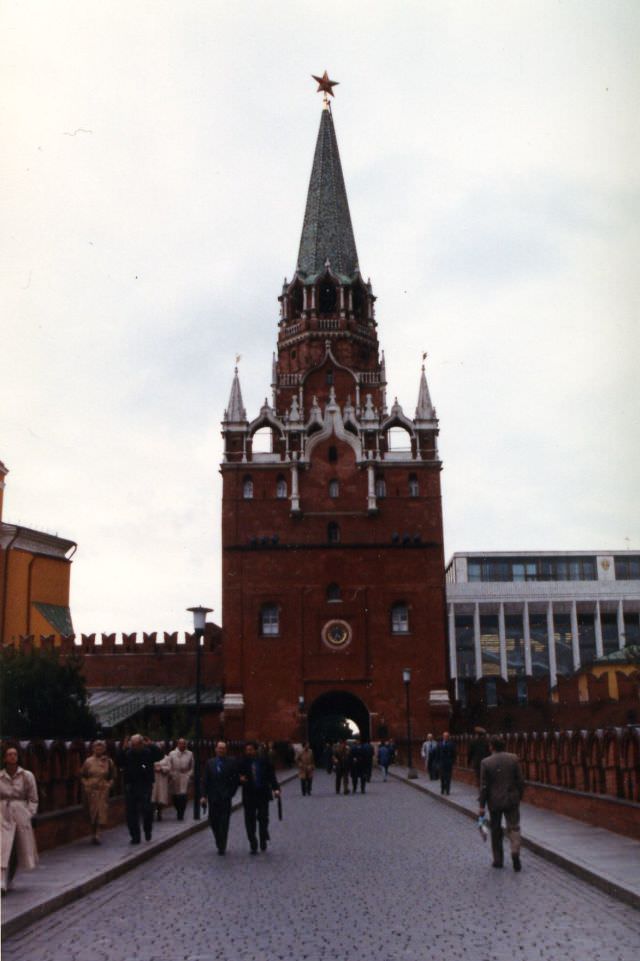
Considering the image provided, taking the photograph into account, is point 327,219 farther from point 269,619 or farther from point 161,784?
point 161,784

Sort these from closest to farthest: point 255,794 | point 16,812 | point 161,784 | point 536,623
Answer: point 16,812, point 255,794, point 161,784, point 536,623

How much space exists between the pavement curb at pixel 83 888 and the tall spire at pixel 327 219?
1724 inches

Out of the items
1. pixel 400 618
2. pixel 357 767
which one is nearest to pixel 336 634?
pixel 400 618

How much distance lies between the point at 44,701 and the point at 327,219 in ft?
99.0

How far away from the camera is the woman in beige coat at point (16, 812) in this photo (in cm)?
1125

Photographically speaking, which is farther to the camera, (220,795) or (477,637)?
(477,637)

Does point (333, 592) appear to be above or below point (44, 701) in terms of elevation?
above

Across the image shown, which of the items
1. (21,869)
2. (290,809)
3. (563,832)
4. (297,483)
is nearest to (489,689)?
(297,483)

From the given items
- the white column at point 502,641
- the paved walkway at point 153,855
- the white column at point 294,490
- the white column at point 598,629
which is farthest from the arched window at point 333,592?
the white column at point 598,629

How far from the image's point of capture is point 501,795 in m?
12.6

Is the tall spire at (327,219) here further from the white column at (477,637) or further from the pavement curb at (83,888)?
the pavement curb at (83,888)

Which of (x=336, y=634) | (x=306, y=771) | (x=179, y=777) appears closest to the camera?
(x=179, y=777)

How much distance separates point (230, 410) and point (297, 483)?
4.87m

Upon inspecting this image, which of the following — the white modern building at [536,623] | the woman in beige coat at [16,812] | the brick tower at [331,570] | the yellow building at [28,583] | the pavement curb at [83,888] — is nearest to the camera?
the pavement curb at [83,888]
